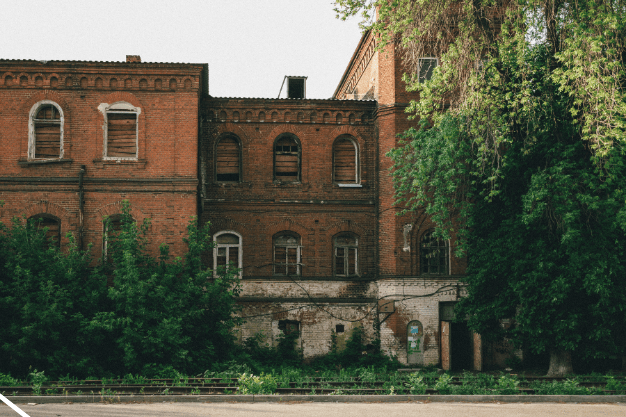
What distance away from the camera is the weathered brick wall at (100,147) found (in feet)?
60.1

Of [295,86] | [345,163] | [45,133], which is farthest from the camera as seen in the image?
[295,86]

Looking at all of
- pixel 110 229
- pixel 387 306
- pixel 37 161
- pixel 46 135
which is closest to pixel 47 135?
pixel 46 135

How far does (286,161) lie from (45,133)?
7.89 metres

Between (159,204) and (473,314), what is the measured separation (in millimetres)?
9968

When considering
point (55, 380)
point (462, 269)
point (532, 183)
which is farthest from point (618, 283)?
point (55, 380)

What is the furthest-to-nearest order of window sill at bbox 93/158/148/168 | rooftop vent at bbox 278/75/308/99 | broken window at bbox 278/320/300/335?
rooftop vent at bbox 278/75/308/99
broken window at bbox 278/320/300/335
window sill at bbox 93/158/148/168

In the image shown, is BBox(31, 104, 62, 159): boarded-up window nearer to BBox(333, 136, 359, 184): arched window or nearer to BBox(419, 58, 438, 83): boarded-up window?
BBox(333, 136, 359, 184): arched window

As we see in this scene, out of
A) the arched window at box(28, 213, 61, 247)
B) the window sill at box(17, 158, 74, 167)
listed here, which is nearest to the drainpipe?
the window sill at box(17, 158, 74, 167)

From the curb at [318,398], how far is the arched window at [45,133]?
886cm

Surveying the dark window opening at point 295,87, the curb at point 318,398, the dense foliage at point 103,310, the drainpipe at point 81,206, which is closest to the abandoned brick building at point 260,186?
the drainpipe at point 81,206

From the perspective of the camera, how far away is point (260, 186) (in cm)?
2105

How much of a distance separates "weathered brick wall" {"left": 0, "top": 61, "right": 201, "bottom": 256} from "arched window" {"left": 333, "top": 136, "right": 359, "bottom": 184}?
209 inches

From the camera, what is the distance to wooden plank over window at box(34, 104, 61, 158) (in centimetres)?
1872

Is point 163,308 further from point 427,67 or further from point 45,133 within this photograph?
point 427,67
